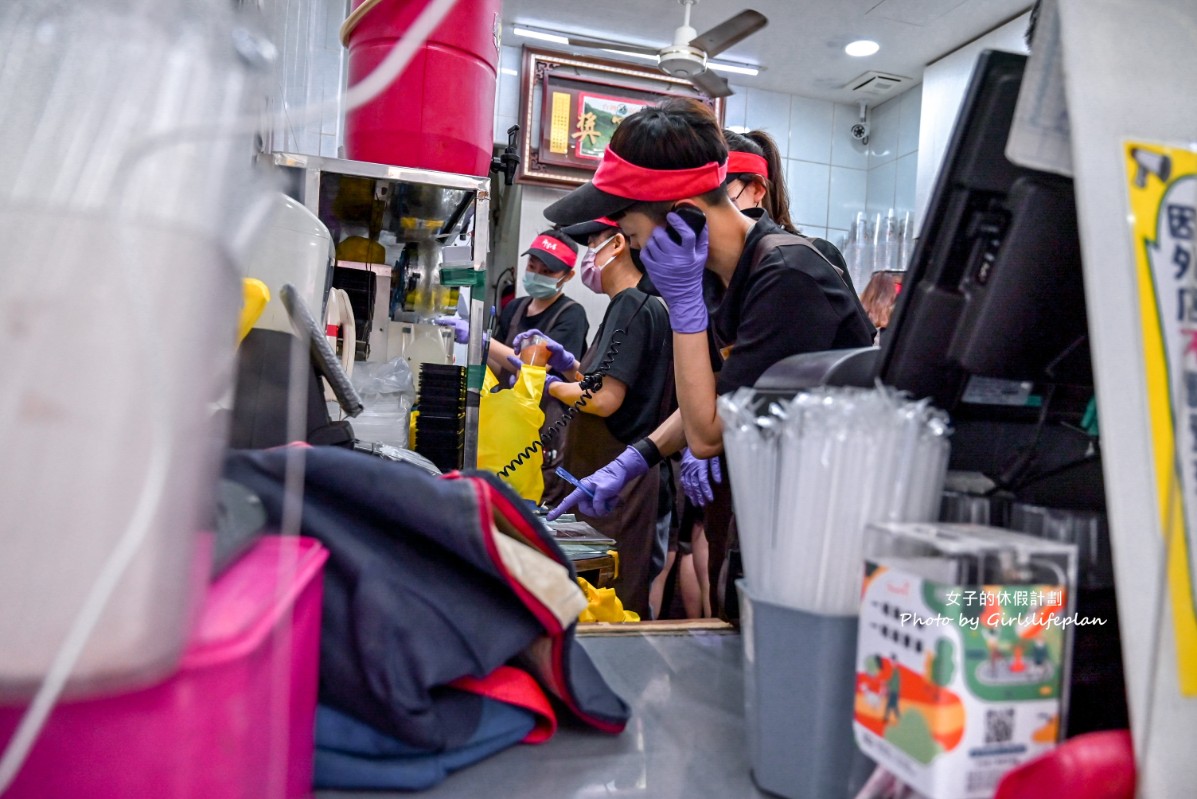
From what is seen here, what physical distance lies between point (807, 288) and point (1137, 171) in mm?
824

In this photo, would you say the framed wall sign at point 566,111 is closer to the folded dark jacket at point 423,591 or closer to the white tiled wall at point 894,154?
the white tiled wall at point 894,154

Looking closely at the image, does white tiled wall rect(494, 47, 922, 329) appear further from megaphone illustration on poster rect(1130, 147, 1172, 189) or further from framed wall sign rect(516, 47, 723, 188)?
megaphone illustration on poster rect(1130, 147, 1172, 189)

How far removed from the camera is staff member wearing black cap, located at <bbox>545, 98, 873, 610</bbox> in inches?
50.5

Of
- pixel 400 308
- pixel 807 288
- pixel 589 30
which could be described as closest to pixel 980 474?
pixel 807 288

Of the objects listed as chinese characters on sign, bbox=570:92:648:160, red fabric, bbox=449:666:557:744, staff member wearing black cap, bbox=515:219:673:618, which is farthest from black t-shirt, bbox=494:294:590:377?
red fabric, bbox=449:666:557:744

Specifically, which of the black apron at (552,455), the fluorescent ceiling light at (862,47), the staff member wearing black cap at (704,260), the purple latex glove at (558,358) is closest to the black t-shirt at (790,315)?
the staff member wearing black cap at (704,260)

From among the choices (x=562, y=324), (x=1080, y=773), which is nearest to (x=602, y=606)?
(x=1080, y=773)

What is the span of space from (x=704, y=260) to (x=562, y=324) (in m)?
1.86

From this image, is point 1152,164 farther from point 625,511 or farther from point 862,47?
point 862,47

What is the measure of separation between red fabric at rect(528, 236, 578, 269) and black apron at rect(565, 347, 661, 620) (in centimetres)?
93

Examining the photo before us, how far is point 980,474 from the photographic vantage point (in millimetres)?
A: 582

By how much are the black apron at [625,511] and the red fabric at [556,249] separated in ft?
3.06

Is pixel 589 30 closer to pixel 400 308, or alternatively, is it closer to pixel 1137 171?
pixel 400 308

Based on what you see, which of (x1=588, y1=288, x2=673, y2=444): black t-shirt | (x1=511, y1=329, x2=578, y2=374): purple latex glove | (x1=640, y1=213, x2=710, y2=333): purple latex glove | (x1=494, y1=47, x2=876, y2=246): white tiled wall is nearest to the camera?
(x1=640, y1=213, x2=710, y2=333): purple latex glove
